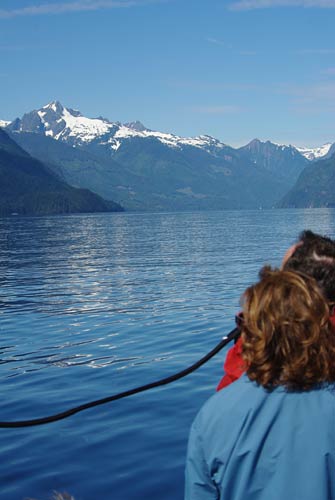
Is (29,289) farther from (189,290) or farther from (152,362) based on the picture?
(152,362)

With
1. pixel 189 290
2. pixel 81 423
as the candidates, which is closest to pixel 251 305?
pixel 81 423

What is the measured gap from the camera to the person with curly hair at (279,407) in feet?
13.2

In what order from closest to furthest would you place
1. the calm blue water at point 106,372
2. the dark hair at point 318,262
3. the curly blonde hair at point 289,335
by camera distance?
the curly blonde hair at point 289,335, the dark hair at point 318,262, the calm blue water at point 106,372

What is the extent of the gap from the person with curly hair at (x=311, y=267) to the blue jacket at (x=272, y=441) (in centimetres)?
26

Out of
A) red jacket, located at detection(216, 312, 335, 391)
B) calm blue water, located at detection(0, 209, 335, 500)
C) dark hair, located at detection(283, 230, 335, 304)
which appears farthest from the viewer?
calm blue water, located at detection(0, 209, 335, 500)

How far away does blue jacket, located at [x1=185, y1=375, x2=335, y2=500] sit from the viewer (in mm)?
4086

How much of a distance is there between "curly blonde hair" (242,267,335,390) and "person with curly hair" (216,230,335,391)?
0.95 feet

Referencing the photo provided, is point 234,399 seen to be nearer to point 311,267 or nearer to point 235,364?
point 235,364

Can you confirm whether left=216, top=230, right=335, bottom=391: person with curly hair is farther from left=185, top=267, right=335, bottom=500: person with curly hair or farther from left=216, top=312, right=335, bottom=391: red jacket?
left=185, top=267, right=335, bottom=500: person with curly hair

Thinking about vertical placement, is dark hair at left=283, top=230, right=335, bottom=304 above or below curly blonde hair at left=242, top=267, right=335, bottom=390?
above

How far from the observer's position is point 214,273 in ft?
168

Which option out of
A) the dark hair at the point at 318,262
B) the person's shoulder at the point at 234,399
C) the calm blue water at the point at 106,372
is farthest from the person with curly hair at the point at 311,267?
the calm blue water at the point at 106,372

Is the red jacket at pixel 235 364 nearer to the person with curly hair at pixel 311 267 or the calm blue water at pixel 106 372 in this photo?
the person with curly hair at pixel 311 267

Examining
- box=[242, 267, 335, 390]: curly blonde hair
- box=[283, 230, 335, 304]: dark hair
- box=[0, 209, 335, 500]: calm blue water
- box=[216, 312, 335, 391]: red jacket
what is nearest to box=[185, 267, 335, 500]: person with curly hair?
box=[242, 267, 335, 390]: curly blonde hair
